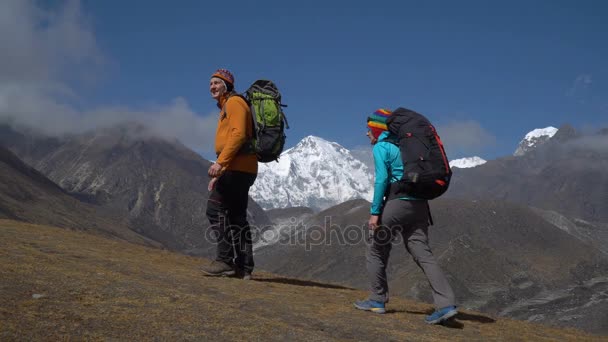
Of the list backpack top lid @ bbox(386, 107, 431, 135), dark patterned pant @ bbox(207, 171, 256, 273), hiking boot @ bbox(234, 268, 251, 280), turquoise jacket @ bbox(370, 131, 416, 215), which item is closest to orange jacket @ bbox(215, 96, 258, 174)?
dark patterned pant @ bbox(207, 171, 256, 273)

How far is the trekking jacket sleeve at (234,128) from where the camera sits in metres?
9.91

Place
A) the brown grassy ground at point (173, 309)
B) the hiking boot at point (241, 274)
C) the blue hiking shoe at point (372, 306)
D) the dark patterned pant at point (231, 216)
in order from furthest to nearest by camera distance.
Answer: the hiking boot at point (241, 274) < the dark patterned pant at point (231, 216) < the blue hiking shoe at point (372, 306) < the brown grassy ground at point (173, 309)

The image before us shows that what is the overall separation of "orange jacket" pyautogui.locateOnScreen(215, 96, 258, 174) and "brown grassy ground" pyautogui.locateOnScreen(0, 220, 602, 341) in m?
2.05

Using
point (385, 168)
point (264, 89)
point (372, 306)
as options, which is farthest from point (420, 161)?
point (264, 89)

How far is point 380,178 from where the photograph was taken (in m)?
8.51

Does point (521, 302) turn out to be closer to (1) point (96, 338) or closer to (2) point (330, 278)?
(2) point (330, 278)

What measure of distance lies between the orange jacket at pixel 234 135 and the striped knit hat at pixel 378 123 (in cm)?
224

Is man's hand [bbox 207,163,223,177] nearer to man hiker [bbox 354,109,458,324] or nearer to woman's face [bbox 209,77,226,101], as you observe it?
woman's face [bbox 209,77,226,101]

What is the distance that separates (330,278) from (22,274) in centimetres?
18273

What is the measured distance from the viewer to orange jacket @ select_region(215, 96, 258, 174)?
993 cm

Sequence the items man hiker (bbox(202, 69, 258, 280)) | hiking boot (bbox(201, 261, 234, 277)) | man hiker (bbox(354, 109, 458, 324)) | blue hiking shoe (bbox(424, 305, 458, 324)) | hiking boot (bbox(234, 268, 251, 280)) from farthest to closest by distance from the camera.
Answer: hiking boot (bbox(234, 268, 251, 280))
hiking boot (bbox(201, 261, 234, 277))
man hiker (bbox(202, 69, 258, 280))
man hiker (bbox(354, 109, 458, 324))
blue hiking shoe (bbox(424, 305, 458, 324))

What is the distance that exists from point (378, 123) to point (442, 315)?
9.76ft

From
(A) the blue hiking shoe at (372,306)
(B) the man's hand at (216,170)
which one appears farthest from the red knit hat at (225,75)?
(A) the blue hiking shoe at (372,306)

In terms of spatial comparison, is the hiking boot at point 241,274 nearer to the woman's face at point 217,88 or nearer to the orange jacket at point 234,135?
the orange jacket at point 234,135
